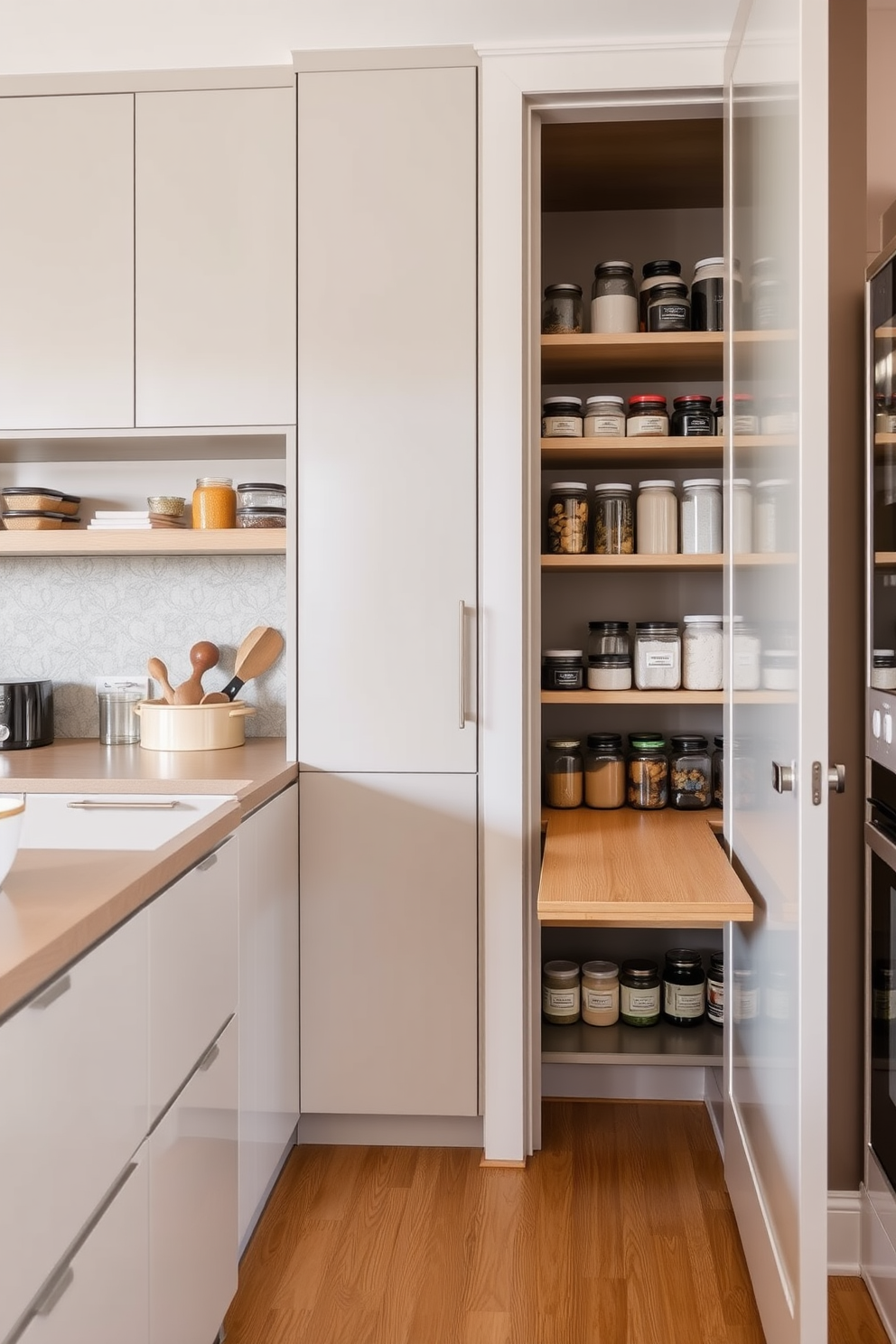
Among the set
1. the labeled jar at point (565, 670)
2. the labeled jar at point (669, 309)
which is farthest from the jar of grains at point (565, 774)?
the labeled jar at point (669, 309)

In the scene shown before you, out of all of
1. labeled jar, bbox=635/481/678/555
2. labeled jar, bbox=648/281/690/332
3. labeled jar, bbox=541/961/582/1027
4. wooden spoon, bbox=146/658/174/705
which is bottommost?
labeled jar, bbox=541/961/582/1027

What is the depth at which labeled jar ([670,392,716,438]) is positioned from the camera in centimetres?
248

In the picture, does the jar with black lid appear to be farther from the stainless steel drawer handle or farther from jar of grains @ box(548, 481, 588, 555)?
the stainless steel drawer handle

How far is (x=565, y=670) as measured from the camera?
8.31 ft

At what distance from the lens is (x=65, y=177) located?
237 centimetres

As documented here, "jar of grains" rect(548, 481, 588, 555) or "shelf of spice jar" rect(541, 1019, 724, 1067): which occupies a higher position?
"jar of grains" rect(548, 481, 588, 555)

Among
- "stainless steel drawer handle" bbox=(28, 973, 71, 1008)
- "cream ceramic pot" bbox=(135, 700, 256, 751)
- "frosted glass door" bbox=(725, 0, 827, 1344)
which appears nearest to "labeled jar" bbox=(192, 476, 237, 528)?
"cream ceramic pot" bbox=(135, 700, 256, 751)

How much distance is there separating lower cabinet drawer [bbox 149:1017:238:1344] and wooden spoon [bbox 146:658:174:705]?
3.10ft

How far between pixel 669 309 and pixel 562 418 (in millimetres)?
348

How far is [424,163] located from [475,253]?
0.22 metres

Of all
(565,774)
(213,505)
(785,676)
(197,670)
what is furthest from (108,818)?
(785,676)

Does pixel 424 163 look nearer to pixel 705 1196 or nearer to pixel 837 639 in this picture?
pixel 837 639

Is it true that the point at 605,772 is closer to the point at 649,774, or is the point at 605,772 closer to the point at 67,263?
the point at 649,774

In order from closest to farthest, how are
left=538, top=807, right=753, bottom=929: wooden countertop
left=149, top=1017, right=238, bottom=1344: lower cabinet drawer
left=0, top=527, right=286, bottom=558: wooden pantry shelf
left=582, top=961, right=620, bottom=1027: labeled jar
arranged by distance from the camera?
1. left=149, top=1017, right=238, bottom=1344: lower cabinet drawer
2. left=538, top=807, right=753, bottom=929: wooden countertop
3. left=0, top=527, right=286, bottom=558: wooden pantry shelf
4. left=582, top=961, right=620, bottom=1027: labeled jar
